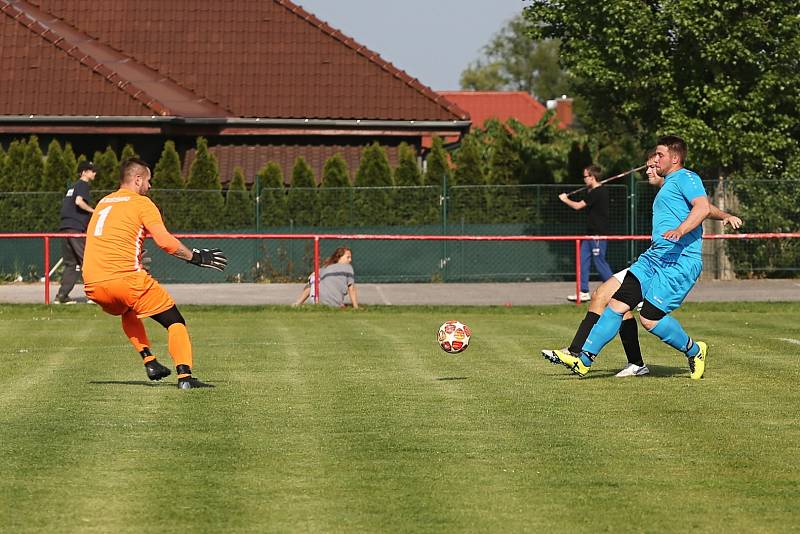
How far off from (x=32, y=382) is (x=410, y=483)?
5507 millimetres

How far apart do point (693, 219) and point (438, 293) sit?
17.1 m

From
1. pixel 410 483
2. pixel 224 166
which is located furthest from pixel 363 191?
pixel 410 483

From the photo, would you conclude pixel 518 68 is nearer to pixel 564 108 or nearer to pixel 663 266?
pixel 564 108

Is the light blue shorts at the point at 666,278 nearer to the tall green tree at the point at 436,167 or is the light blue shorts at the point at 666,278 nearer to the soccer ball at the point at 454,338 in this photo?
the soccer ball at the point at 454,338

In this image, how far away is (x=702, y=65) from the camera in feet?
96.9

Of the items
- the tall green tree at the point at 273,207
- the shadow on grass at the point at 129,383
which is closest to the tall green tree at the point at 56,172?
the tall green tree at the point at 273,207

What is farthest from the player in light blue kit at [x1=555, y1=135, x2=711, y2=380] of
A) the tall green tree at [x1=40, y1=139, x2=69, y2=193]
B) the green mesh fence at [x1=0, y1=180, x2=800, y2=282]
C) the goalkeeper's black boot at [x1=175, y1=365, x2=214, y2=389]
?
the tall green tree at [x1=40, y1=139, x2=69, y2=193]

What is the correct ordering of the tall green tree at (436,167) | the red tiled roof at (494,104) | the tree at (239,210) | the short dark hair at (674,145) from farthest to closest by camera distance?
1. the red tiled roof at (494,104)
2. the tall green tree at (436,167)
3. the tree at (239,210)
4. the short dark hair at (674,145)

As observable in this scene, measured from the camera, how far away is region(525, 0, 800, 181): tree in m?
28.6

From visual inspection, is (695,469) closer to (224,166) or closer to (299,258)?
(299,258)

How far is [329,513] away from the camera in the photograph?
6.64 meters

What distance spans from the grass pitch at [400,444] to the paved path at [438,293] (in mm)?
10929

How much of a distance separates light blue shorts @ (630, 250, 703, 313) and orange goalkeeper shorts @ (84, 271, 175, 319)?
11.2 ft

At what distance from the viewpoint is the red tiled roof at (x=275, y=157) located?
116 feet
